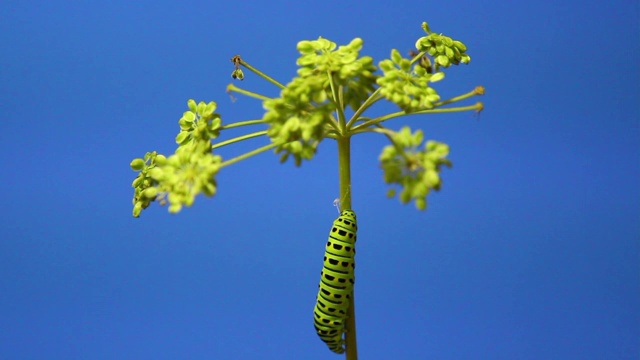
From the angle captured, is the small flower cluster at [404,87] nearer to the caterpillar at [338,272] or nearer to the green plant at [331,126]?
the green plant at [331,126]

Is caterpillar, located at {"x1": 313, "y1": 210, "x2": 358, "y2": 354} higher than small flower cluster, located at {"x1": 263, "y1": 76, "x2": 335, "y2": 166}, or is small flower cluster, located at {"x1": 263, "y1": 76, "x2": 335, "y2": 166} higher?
small flower cluster, located at {"x1": 263, "y1": 76, "x2": 335, "y2": 166}

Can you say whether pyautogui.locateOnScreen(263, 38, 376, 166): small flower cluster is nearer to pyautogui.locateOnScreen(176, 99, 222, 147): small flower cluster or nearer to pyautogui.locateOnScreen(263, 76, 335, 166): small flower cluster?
pyautogui.locateOnScreen(263, 76, 335, 166): small flower cluster

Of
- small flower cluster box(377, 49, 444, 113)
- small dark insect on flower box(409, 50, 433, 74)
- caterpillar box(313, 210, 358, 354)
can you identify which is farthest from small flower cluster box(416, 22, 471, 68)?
caterpillar box(313, 210, 358, 354)

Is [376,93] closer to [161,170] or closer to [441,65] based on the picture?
[441,65]

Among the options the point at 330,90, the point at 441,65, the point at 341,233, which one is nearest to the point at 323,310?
the point at 341,233

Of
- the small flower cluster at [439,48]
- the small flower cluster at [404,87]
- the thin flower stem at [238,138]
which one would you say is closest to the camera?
the small flower cluster at [404,87]

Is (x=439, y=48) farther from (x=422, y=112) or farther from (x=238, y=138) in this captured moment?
(x=238, y=138)

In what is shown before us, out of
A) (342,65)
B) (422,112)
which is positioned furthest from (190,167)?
(422,112)

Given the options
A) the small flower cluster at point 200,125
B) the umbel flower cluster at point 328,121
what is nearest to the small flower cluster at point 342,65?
the umbel flower cluster at point 328,121
